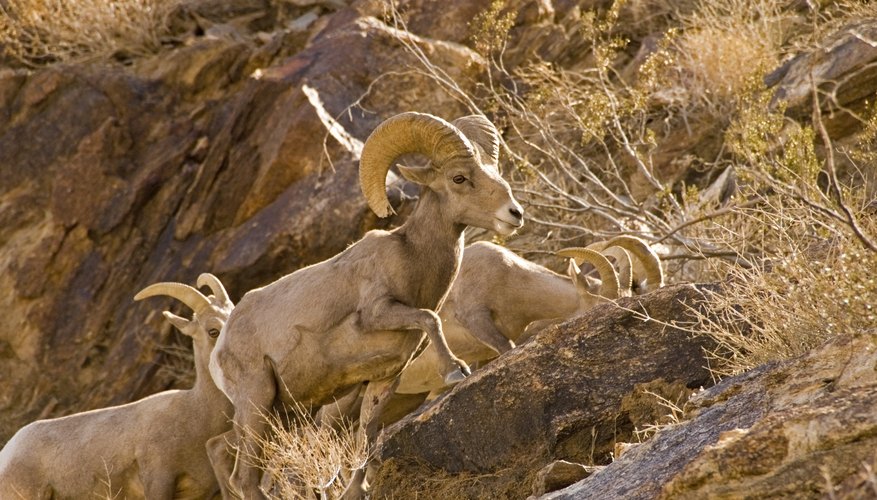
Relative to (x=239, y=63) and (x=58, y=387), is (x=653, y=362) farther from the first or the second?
(x=239, y=63)

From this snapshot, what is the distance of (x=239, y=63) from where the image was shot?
16266 millimetres

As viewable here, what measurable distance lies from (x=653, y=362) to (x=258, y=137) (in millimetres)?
7961

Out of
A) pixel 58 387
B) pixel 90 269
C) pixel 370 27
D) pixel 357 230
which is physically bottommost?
pixel 58 387

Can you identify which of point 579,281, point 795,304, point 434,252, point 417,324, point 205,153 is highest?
point 795,304

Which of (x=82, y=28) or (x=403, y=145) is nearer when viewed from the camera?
(x=403, y=145)

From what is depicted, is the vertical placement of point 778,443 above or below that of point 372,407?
above

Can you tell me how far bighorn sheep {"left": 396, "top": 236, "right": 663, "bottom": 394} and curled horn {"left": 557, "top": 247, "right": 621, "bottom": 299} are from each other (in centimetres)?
16

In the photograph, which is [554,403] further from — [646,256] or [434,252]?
[646,256]

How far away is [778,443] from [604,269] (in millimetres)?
5385

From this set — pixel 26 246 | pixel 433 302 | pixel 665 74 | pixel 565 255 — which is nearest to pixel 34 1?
pixel 26 246

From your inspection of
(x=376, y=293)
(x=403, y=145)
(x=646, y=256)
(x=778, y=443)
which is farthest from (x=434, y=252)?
(x=778, y=443)

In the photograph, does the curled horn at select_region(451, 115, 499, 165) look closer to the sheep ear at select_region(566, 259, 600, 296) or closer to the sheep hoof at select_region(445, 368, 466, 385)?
the sheep hoof at select_region(445, 368, 466, 385)

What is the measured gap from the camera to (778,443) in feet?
13.9

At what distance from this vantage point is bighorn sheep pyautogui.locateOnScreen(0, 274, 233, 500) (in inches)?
372
